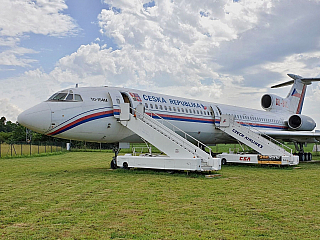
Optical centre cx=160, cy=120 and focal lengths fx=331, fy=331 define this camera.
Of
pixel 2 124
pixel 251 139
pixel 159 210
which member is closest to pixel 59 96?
pixel 159 210

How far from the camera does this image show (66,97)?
1473 cm

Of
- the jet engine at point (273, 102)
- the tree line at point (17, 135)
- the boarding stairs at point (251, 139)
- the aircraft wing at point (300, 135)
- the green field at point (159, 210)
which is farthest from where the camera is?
the tree line at point (17, 135)

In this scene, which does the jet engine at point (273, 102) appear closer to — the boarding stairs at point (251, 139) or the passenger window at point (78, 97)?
the boarding stairs at point (251, 139)

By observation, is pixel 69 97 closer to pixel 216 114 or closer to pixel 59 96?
pixel 59 96

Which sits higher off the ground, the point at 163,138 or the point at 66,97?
the point at 66,97

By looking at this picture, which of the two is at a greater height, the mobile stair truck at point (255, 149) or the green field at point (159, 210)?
the mobile stair truck at point (255, 149)

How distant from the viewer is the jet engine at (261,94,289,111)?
108ft

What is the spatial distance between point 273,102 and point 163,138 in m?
22.0

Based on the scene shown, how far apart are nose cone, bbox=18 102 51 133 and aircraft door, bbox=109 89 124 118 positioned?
9.84ft

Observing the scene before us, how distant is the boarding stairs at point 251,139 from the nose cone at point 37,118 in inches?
465

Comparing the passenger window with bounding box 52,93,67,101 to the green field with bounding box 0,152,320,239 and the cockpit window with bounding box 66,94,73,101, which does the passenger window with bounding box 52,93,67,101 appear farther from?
the green field with bounding box 0,152,320,239

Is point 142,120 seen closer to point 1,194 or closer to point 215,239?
point 1,194

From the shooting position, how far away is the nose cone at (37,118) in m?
13.6

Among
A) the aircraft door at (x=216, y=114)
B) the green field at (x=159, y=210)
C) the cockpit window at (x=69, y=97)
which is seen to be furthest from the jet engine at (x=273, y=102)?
the cockpit window at (x=69, y=97)
